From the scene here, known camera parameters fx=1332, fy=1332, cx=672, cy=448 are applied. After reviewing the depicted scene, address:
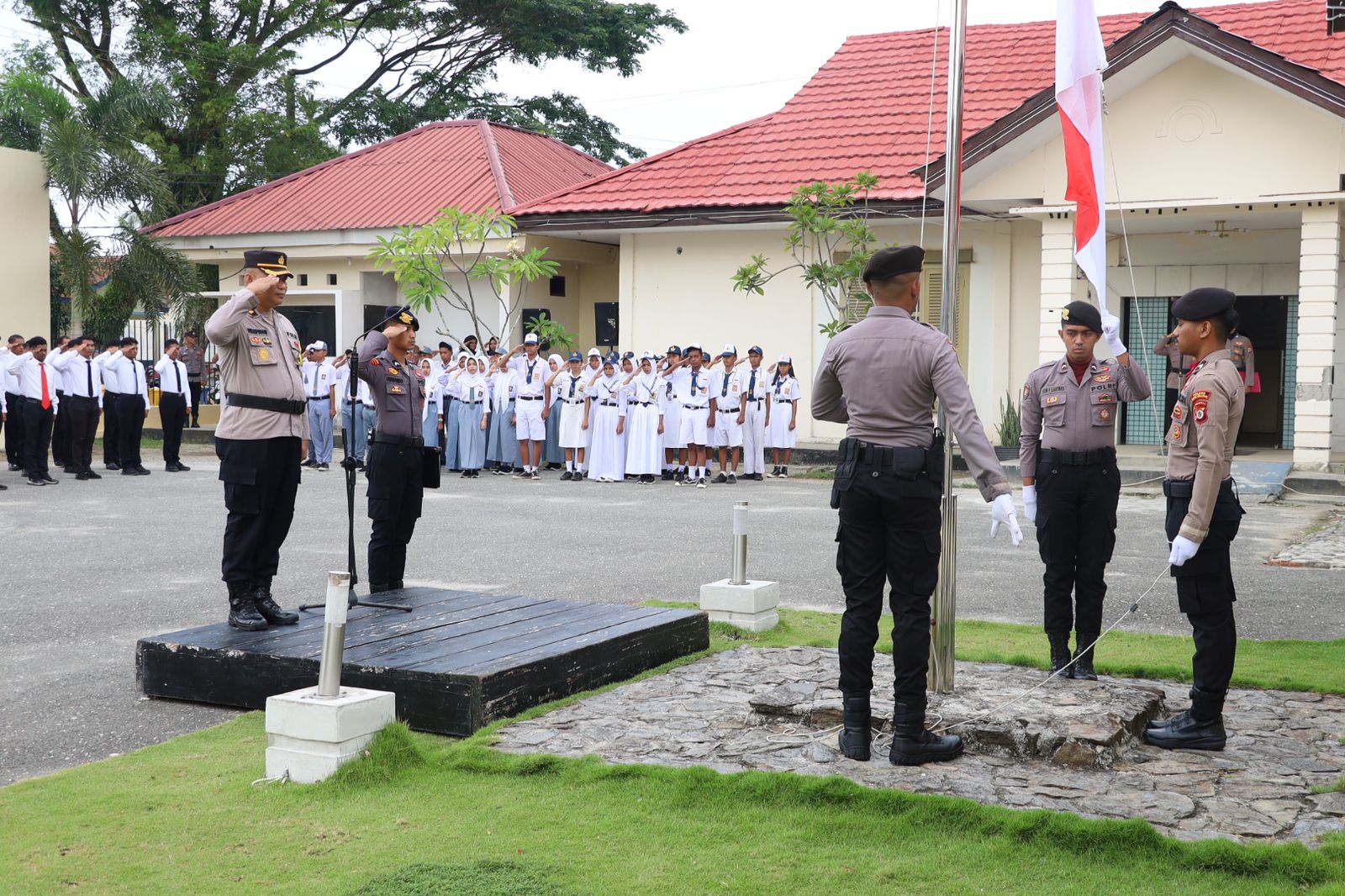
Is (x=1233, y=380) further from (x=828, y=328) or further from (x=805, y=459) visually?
(x=805, y=459)

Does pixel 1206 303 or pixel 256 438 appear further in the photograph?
pixel 256 438

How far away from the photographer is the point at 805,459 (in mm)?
21438

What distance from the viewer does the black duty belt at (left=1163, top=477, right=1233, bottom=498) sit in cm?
593

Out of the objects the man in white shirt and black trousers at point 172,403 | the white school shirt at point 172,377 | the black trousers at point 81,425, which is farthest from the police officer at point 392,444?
the white school shirt at point 172,377

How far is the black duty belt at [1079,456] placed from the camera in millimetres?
6961

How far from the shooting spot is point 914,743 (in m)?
5.44

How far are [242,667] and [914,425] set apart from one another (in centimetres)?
348

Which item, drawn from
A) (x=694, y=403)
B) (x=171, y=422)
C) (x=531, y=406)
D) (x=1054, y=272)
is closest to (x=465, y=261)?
(x=531, y=406)

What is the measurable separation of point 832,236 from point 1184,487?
16160mm

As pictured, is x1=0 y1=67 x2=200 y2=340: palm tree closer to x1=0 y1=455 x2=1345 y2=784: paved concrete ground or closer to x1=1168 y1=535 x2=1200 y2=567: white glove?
x1=0 y1=455 x2=1345 y2=784: paved concrete ground

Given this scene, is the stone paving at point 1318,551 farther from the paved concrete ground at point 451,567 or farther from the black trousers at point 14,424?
the black trousers at point 14,424

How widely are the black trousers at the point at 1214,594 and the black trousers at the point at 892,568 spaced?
127 centimetres

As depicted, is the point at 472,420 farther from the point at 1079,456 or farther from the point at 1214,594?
the point at 1214,594

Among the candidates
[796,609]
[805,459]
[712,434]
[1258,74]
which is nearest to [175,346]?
[712,434]
